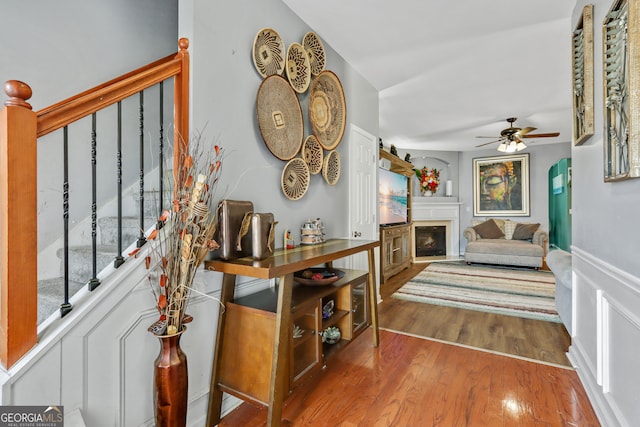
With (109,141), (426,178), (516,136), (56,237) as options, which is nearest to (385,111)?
(516,136)

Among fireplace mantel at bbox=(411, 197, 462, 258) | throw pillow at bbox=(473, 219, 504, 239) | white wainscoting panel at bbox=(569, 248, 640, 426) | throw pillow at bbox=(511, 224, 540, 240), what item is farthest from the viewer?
fireplace mantel at bbox=(411, 197, 462, 258)

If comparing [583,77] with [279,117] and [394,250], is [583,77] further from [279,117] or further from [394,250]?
[394,250]

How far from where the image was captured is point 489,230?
6531 mm

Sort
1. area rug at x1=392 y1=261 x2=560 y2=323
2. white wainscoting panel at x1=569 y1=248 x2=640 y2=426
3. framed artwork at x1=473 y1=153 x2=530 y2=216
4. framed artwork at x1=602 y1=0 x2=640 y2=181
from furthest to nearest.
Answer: framed artwork at x1=473 y1=153 x2=530 y2=216, area rug at x1=392 y1=261 x2=560 y2=323, white wainscoting panel at x1=569 y1=248 x2=640 y2=426, framed artwork at x1=602 y1=0 x2=640 y2=181

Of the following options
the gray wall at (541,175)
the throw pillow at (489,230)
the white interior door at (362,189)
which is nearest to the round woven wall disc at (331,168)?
the white interior door at (362,189)

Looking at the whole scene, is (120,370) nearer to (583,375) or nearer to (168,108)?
(168,108)

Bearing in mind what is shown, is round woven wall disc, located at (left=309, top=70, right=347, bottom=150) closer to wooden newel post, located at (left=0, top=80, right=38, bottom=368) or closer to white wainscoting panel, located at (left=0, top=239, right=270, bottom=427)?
white wainscoting panel, located at (left=0, top=239, right=270, bottom=427)

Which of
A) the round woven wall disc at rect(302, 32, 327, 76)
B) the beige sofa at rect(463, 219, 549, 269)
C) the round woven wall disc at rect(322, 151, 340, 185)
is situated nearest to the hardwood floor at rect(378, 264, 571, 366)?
the round woven wall disc at rect(322, 151, 340, 185)

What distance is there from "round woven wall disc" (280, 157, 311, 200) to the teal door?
5.51 m

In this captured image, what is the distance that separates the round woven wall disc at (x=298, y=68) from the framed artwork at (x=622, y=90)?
5.69ft

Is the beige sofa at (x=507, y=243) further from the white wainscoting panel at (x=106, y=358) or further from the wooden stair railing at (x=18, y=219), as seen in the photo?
the wooden stair railing at (x=18, y=219)

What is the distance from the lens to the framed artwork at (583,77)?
1787 mm

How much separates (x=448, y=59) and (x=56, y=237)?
3533mm

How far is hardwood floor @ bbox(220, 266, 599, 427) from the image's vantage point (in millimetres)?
Answer: 1660
